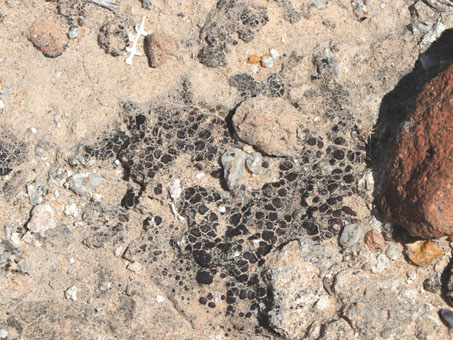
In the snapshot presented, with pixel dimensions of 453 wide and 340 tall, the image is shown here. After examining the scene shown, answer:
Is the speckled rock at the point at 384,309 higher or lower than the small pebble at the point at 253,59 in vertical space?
lower

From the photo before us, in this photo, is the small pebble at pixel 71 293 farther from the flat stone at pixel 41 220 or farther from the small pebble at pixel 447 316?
the small pebble at pixel 447 316

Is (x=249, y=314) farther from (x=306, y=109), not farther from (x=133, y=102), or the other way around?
(x=133, y=102)

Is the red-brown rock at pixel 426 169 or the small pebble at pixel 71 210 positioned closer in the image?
the red-brown rock at pixel 426 169

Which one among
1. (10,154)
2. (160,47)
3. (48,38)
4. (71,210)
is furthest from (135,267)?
(48,38)

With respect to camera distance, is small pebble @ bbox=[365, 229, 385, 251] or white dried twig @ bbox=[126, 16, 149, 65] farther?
white dried twig @ bbox=[126, 16, 149, 65]

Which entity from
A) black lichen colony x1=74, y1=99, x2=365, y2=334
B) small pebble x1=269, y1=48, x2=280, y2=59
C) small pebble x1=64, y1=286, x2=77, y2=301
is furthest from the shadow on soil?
small pebble x1=64, y1=286, x2=77, y2=301

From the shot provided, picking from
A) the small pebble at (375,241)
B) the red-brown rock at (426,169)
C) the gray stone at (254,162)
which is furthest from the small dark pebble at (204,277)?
the red-brown rock at (426,169)

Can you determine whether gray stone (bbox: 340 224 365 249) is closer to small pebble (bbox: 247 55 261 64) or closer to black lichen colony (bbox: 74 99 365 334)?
black lichen colony (bbox: 74 99 365 334)

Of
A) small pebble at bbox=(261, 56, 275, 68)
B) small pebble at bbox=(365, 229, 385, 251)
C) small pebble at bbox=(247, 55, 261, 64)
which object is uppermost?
small pebble at bbox=(261, 56, 275, 68)
